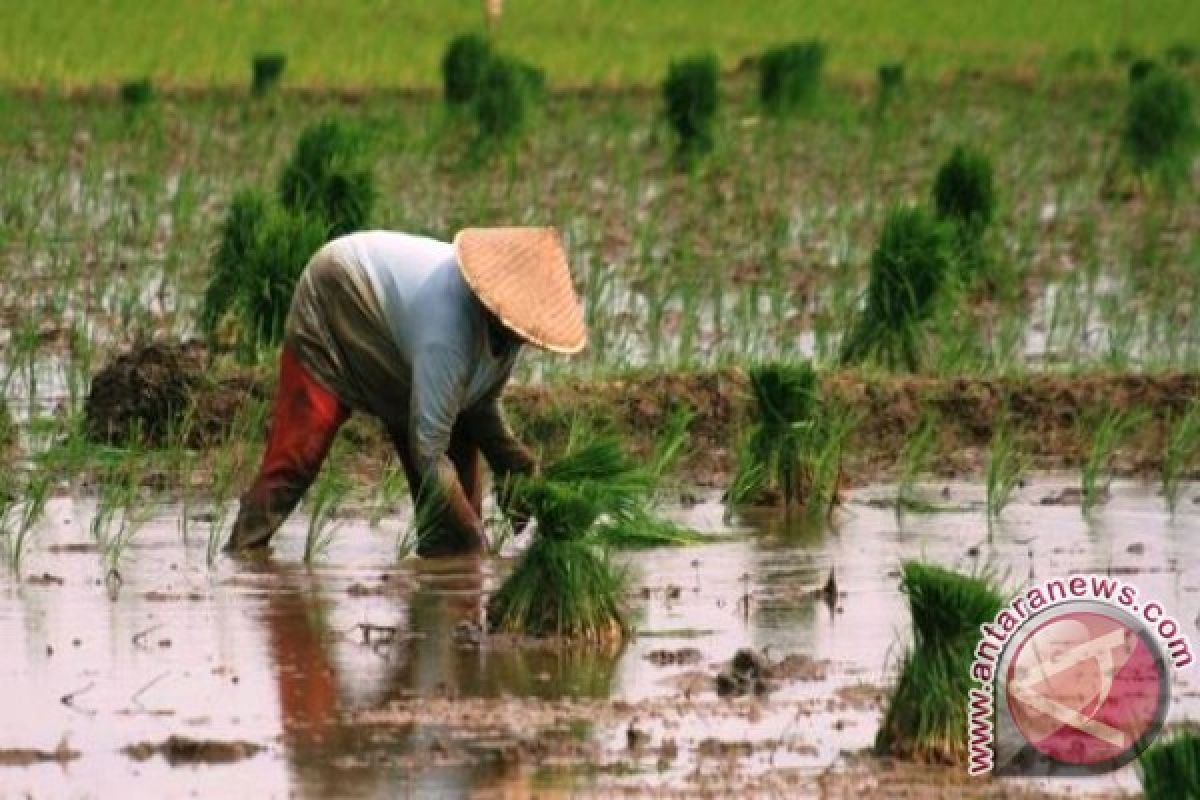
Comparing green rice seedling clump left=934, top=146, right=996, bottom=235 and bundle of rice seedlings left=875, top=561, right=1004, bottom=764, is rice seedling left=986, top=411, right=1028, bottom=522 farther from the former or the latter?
green rice seedling clump left=934, top=146, right=996, bottom=235

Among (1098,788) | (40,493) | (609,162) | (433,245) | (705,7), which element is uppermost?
(705,7)

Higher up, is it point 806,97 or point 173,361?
point 806,97

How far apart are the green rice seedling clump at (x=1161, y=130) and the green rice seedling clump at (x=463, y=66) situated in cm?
405

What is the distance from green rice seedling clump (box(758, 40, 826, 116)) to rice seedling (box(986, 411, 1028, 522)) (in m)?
9.81

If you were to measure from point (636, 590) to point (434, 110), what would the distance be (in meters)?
11.2

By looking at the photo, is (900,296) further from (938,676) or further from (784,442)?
(938,676)

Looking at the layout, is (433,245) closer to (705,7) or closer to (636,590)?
(636,590)

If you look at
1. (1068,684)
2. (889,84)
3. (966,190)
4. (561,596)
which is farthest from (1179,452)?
(889,84)

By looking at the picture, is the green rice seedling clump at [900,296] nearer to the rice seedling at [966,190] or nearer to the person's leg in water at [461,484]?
the rice seedling at [966,190]

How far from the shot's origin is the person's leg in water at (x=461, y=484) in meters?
8.42

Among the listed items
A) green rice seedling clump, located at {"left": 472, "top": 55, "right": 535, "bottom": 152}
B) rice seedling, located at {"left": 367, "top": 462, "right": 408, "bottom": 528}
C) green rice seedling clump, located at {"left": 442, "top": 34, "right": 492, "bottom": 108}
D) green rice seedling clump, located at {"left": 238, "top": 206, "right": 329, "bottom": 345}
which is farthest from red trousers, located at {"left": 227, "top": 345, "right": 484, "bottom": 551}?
green rice seedling clump, located at {"left": 442, "top": 34, "right": 492, "bottom": 108}

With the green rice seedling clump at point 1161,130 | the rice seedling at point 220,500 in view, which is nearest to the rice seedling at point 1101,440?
the rice seedling at point 220,500

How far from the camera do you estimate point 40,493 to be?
28.0 feet

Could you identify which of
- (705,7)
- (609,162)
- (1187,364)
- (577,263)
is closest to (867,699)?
(1187,364)
